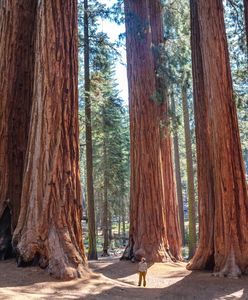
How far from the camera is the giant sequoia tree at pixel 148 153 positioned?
1137 cm

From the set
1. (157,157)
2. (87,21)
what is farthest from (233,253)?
(87,21)

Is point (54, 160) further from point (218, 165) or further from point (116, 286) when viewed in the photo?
point (218, 165)

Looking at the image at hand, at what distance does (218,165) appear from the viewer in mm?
8961

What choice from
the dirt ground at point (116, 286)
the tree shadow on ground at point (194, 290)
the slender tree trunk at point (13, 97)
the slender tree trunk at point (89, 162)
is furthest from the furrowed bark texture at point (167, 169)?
the slender tree trunk at point (13, 97)

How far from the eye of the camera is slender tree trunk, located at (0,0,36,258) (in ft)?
24.8

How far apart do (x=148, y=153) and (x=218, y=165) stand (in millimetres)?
3198

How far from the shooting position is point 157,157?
1184 cm

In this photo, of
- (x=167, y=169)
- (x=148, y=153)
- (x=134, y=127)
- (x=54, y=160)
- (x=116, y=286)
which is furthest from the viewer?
(x=167, y=169)

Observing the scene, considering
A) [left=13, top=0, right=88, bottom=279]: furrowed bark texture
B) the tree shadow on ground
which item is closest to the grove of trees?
[left=13, top=0, right=88, bottom=279]: furrowed bark texture

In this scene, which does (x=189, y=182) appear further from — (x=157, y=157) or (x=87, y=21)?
(x=87, y=21)

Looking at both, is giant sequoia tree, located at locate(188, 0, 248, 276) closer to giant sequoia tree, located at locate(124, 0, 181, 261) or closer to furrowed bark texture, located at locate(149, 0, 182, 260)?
giant sequoia tree, located at locate(124, 0, 181, 261)

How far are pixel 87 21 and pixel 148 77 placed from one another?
15.5ft

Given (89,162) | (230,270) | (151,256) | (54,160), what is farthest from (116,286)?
(89,162)

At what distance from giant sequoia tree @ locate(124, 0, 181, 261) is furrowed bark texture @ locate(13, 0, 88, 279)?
16.3ft
